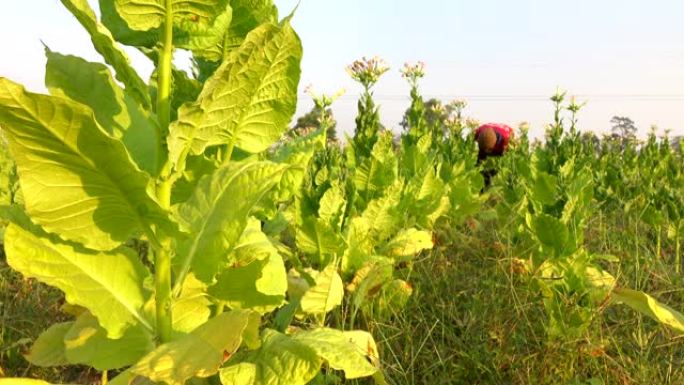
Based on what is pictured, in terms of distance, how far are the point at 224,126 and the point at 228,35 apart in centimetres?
32

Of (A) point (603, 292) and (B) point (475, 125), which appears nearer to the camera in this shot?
(A) point (603, 292)

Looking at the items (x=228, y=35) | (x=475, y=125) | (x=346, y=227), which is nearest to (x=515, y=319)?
(x=346, y=227)

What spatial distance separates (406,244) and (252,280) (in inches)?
65.7

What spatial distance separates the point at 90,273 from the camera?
155 centimetres

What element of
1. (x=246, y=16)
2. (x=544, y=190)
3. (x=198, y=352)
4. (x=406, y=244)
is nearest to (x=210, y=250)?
(x=198, y=352)

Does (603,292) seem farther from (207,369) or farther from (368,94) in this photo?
(368,94)

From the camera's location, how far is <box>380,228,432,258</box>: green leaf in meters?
3.20

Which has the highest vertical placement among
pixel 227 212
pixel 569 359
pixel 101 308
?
pixel 227 212

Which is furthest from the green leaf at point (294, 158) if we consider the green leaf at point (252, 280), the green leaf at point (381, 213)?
the green leaf at point (381, 213)

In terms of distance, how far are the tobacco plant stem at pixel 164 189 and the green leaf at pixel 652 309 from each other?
1.79 m

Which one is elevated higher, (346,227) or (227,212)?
(227,212)

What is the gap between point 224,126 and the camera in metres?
1.48

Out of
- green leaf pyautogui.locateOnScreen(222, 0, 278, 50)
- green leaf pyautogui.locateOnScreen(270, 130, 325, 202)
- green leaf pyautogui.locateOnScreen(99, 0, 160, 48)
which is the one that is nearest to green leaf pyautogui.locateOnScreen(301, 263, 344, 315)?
green leaf pyautogui.locateOnScreen(270, 130, 325, 202)

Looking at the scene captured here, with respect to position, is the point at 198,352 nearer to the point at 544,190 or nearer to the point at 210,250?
→ the point at 210,250
